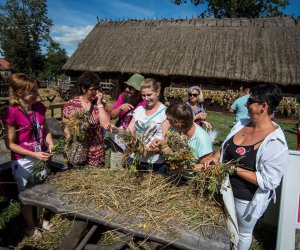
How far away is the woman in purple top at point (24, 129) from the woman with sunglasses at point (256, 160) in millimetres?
1721

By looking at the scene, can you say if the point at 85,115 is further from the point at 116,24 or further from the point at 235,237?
the point at 116,24

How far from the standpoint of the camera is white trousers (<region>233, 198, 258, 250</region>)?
6.88 ft

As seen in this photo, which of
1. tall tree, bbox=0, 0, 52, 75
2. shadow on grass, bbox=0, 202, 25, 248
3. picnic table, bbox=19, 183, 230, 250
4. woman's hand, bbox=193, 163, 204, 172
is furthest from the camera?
tall tree, bbox=0, 0, 52, 75

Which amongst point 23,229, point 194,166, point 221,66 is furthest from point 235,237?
point 221,66

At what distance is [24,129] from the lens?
2.42 m

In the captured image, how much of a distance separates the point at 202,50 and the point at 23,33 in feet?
121

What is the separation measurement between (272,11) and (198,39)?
568 inches

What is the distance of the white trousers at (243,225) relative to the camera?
2.10 meters

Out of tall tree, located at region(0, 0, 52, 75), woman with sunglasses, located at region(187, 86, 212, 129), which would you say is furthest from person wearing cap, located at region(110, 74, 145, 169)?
tall tree, located at region(0, 0, 52, 75)

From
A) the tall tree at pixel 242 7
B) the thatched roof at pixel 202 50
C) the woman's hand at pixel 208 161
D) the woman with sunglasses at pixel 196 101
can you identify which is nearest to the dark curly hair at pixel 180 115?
the woman's hand at pixel 208 161

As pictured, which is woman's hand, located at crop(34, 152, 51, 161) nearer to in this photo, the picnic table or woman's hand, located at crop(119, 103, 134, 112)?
the picnic table

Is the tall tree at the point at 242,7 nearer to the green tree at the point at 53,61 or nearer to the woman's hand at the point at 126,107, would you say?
the woman's hand at the point at 126,107

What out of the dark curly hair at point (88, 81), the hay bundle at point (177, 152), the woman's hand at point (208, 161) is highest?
the dark curly hair at point (88, 81)

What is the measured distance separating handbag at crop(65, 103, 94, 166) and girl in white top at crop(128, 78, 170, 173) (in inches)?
23.2
